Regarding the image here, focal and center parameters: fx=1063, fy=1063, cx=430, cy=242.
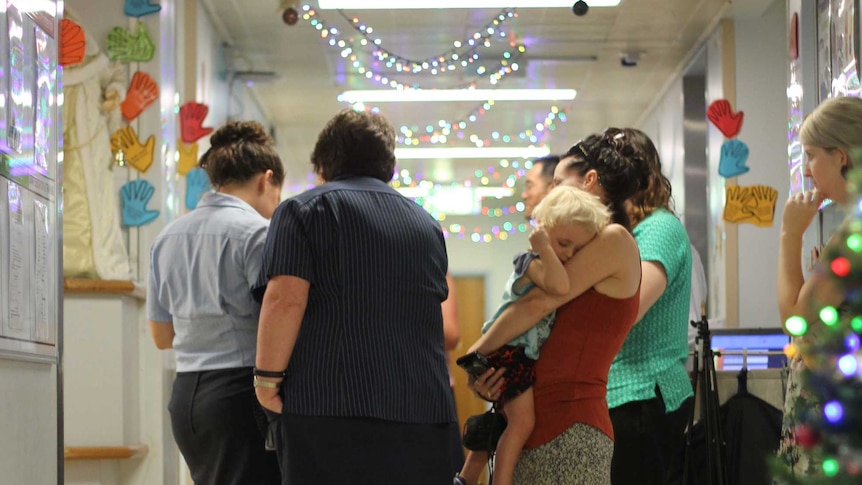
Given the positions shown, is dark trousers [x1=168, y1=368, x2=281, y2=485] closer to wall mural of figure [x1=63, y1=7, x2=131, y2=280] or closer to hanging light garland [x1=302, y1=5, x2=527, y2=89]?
wall mural of figure [x1=63, y1=7, x2=131, y2=280]

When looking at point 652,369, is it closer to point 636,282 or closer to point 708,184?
point 636,282

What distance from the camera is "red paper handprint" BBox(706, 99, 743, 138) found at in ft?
18.2

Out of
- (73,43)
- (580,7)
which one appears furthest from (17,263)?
(580,7)

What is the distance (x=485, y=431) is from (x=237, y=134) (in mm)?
1134

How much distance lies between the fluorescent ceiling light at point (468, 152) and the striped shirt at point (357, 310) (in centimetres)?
823

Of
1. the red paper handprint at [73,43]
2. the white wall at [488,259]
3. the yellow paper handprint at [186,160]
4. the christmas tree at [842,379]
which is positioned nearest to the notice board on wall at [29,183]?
the red paper handprint at [73,43]

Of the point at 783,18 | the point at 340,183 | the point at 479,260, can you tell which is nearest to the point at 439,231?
the point at 340,183

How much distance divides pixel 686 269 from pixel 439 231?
62 centimetres

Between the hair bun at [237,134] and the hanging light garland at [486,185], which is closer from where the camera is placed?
the hair bun at [237,134]

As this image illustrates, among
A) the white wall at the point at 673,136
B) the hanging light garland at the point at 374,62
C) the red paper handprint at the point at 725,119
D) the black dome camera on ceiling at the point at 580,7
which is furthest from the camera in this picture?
the white wall at the point at 673,136

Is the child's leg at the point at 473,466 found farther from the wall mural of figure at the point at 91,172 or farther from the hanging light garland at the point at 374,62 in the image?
the hanging light garland at the point at 374,62

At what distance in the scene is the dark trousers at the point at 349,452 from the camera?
83.2 inches

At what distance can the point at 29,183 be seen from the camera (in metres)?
2.36

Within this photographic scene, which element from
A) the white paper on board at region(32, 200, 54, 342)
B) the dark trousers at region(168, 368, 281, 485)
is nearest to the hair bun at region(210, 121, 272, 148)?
the white paper on board at region(32, 200, 54, 342)
